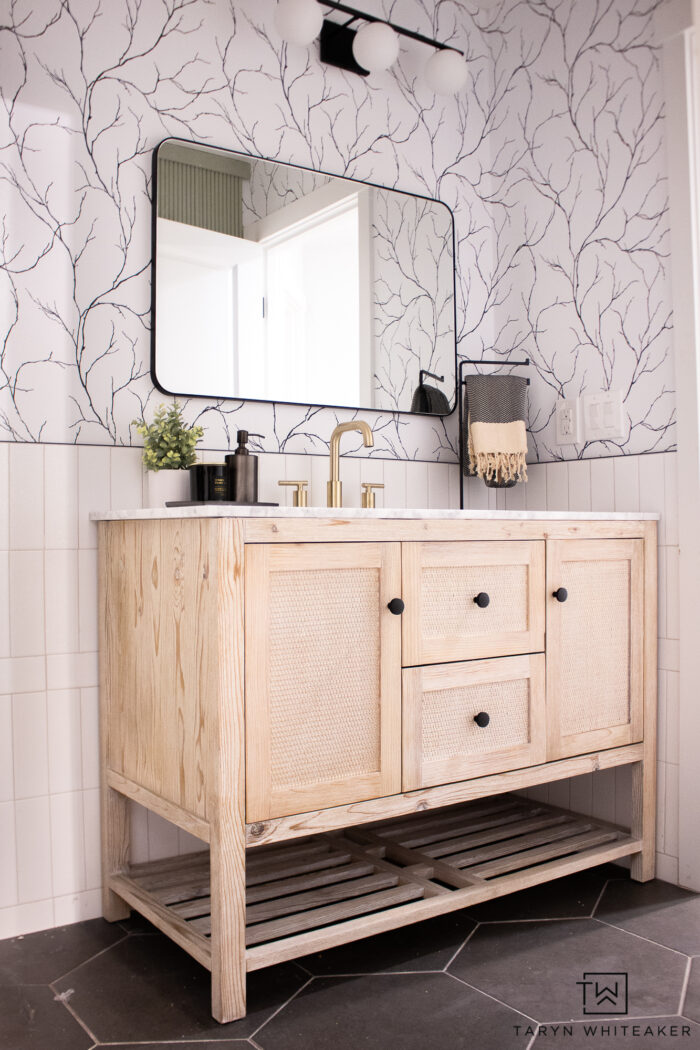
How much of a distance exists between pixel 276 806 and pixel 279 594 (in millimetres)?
369

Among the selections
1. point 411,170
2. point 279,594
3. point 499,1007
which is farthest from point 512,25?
point 499,1007

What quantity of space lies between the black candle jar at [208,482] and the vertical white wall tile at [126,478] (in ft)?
0.64

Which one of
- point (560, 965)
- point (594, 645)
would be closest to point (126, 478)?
point (594, 645)

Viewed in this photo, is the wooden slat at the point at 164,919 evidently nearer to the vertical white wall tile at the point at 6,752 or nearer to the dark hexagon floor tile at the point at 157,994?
the dark hexagon floor tile at the point at 157,994

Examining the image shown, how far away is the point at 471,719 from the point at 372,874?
0.44m

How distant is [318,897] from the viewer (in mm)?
1736

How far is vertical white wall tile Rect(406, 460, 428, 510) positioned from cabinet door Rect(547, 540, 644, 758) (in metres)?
0.59

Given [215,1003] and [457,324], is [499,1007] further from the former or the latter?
[457,324]

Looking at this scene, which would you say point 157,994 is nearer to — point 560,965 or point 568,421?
point 560,965

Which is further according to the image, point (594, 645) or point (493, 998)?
point (594, 645)

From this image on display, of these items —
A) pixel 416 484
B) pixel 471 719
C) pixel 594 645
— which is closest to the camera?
pixel 471 719

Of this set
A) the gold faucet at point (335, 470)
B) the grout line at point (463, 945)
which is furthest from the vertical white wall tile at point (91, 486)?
the grout line at point (463, 945)

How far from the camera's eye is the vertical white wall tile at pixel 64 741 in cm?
186

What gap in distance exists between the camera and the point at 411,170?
244 cm
